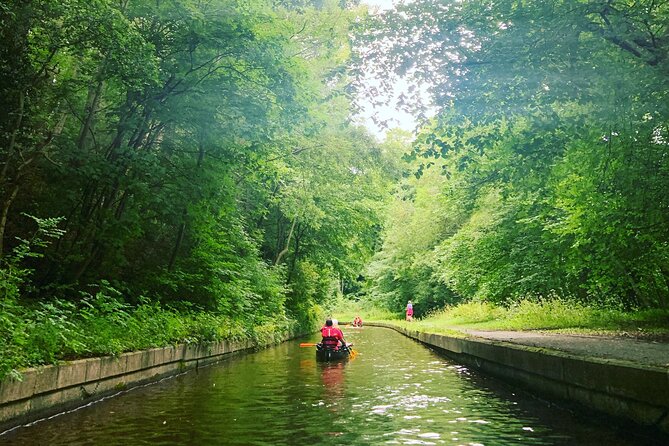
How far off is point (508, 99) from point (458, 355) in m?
7.92

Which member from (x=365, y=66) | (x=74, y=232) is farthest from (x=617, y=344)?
(x=74, y=232)

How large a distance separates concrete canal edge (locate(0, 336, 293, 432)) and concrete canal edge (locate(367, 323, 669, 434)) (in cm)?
742

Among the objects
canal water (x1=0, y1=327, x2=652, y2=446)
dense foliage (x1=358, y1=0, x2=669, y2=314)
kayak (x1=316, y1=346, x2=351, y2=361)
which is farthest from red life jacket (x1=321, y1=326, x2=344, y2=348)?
dense foliage (x1=358, y1=0, x2=669, y2=314)

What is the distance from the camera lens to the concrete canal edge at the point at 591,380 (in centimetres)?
576

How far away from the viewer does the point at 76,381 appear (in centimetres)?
820

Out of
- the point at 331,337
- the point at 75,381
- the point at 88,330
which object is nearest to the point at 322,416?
the point at 75,381

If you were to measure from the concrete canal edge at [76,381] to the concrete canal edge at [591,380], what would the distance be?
742cm

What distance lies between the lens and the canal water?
20.6 ft

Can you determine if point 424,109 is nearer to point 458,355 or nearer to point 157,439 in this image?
point 458,355

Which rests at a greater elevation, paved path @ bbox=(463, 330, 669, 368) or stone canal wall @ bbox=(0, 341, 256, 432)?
paved path @ bbox=(463, 330, 669, 368)

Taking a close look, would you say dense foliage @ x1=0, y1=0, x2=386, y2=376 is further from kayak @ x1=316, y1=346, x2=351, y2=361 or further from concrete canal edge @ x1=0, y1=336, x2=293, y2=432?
kayak @ x1=316, y1=346, x2=351, y2=361

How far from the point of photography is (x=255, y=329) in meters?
21.2

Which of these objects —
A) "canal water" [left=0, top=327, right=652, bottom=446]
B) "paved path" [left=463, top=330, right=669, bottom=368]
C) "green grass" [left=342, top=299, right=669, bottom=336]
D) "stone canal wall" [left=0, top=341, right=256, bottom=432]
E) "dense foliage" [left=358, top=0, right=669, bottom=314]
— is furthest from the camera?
"green grass" [left=342, top=299, right=669, bottom=336]

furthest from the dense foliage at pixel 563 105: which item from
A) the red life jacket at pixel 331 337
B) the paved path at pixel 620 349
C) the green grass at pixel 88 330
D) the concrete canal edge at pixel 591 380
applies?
the green grass at pixel 88 330
